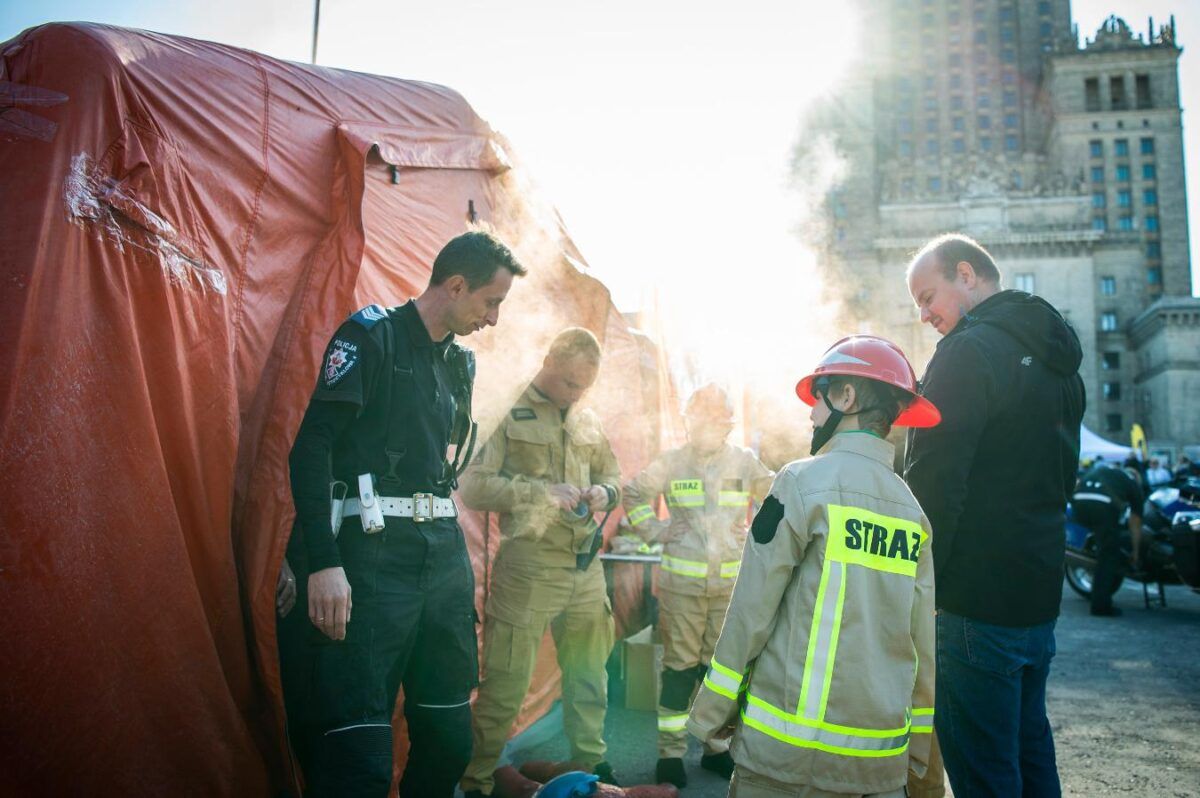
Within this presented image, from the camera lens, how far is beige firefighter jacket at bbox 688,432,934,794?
2.01 metres

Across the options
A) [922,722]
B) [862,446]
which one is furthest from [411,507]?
[922,722]

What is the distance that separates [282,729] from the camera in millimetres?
2863

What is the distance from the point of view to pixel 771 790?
204 cm

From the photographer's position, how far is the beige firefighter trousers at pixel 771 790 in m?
2.02

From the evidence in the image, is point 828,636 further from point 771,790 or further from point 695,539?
point 695,539

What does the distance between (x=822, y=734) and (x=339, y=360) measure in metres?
1.75

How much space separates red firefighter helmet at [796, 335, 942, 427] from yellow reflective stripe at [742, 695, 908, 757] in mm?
887

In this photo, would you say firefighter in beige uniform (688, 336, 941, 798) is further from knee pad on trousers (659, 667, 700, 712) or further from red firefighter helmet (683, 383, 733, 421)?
red firefighter helmet (683, 383, 733, 421)

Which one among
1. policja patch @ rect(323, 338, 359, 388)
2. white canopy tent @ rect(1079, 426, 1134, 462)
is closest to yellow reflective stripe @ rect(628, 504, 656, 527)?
policja patch @ rect(323, 338, 359, 388)

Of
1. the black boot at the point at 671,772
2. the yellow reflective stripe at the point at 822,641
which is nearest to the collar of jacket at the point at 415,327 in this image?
the yellow reflective stripe at the point at 822,641

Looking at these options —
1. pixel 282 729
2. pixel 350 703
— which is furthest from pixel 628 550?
pixel 350 703

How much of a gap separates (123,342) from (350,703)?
1376 mm

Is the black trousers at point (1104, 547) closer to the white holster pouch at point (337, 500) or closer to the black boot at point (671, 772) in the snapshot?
the black boot at point (671, 772)

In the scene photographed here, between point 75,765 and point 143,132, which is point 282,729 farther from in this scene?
point 143,132
